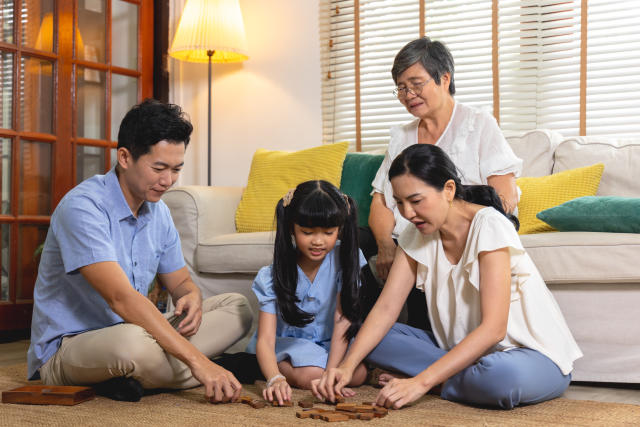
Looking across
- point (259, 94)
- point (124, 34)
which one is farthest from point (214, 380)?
point (124, 34)

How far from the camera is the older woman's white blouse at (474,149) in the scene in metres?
2.35

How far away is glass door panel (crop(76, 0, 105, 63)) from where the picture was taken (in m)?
3.65

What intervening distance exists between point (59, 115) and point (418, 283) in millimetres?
2315

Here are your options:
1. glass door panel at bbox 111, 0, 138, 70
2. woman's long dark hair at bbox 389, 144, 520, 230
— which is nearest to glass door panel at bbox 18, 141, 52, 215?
glass door panel at bbox 111, 0, 138, 70

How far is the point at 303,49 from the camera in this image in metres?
3.85

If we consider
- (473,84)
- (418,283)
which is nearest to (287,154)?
(473,84)

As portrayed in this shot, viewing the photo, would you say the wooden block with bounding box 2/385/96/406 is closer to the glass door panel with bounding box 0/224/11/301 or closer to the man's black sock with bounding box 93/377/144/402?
the man's black sock with bounding box 93/377/144/402

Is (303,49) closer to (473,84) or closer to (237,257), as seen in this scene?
(473,84)

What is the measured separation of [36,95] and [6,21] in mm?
364

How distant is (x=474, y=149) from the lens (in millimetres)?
2379

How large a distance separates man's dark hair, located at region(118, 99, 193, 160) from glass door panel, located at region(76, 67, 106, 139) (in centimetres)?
190

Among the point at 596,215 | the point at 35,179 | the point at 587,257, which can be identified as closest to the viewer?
the point at 587,257

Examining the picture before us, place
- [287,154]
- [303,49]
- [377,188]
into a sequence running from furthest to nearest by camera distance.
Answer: [303,49], [287,154], [377,188]

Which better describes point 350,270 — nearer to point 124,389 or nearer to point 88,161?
point 124,389
